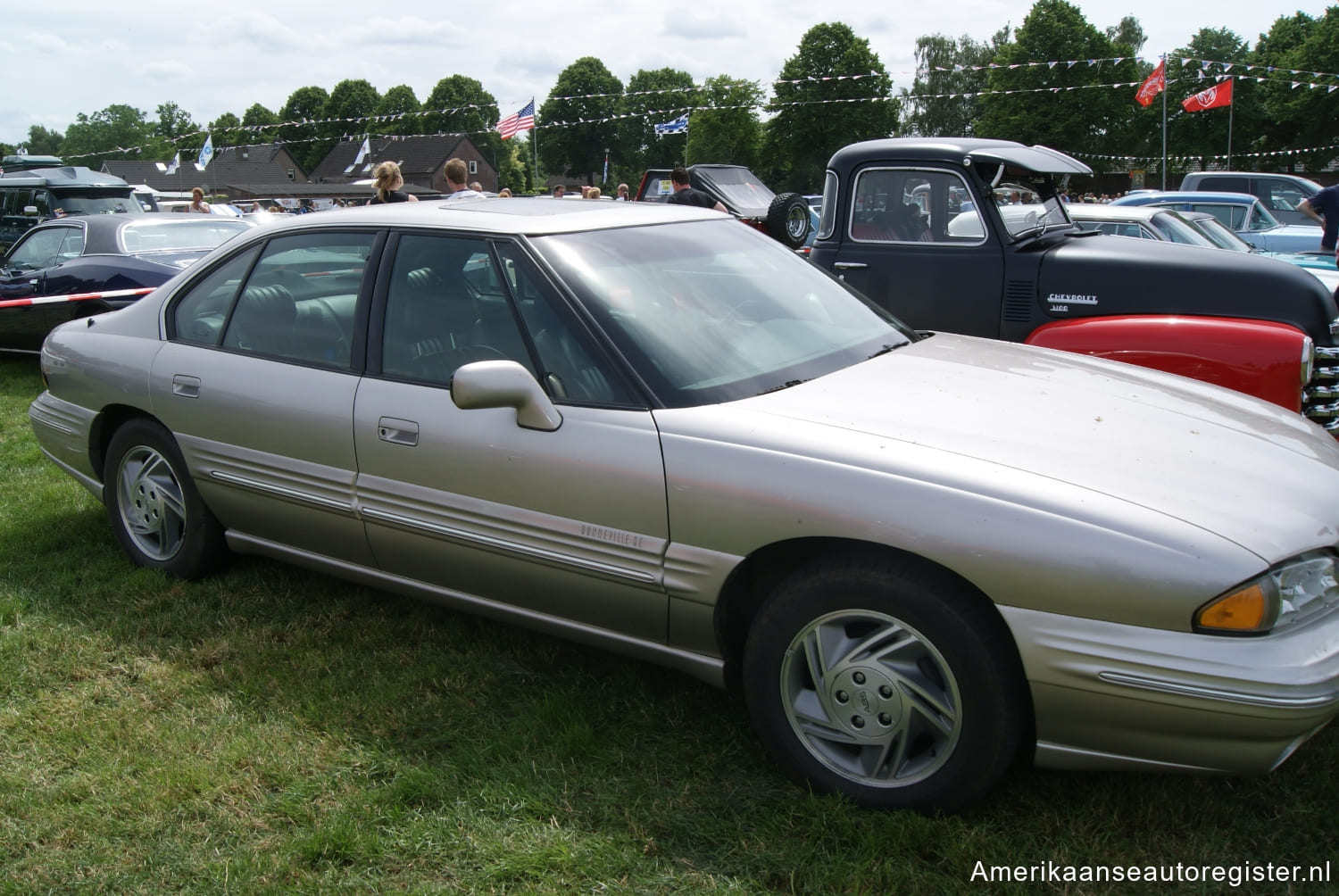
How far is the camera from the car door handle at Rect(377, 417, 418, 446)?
10.2 feet

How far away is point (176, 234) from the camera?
959 centimetres

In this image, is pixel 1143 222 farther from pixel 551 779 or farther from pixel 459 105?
pixel 459 105

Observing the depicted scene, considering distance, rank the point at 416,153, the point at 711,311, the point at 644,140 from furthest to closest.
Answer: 1. the point at 644,140
2. the point at 416,153
3. the point at 711,311

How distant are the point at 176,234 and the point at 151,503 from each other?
6.42m

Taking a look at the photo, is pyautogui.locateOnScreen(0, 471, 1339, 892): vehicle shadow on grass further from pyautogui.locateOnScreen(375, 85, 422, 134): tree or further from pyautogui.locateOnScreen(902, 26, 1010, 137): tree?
pyautogui.locateOnScreen(375, 85, 422, 134): tree

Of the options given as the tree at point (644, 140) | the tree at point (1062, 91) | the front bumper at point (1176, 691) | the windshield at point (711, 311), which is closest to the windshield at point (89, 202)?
the windshield at point (711, 311)

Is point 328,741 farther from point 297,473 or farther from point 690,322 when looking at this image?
point 690,322

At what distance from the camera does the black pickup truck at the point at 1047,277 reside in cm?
439

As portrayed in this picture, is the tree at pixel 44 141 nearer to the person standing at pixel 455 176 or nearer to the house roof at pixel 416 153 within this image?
the house roof at pixel 416 153

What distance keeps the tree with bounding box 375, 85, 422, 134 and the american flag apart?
202 ft

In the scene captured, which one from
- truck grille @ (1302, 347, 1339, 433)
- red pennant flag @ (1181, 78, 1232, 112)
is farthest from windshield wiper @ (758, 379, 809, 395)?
red pennant flag @ (1181, 78, 1232, 112)

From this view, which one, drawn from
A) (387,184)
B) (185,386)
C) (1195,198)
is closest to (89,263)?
(387,184)

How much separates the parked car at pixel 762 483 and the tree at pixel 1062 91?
53.5m

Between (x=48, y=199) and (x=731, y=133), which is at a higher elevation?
(x=731, y=133)
